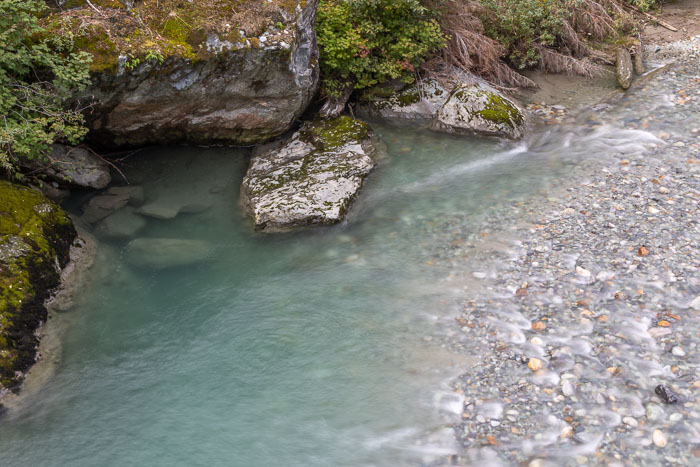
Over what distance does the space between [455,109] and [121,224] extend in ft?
21.4

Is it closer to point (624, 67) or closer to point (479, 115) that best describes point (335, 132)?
point (479, 115)

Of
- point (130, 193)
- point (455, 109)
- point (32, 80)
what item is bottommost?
point (130, 193)

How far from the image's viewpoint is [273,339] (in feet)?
21.0

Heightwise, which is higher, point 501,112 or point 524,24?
point 524,24

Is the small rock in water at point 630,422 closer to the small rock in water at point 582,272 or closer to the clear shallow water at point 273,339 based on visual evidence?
the clear shallow water at point 273,339

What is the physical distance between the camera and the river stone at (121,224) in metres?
8.23

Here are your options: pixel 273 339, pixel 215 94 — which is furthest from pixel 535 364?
pixel 215 94

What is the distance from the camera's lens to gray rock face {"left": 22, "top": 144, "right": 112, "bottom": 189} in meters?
8.50

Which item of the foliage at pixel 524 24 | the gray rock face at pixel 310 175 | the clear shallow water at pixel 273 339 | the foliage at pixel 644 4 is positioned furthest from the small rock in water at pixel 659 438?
the foliage at pixel 644 4

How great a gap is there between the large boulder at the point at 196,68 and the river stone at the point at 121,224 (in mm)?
1596

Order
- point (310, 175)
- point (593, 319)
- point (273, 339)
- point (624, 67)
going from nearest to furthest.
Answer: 1. point (593, 319)
2. point (273, 339)
3. point (310, 175)
4. point (624, 67)

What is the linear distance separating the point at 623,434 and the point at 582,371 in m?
0.76

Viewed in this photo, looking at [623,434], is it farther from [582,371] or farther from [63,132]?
[63,132]

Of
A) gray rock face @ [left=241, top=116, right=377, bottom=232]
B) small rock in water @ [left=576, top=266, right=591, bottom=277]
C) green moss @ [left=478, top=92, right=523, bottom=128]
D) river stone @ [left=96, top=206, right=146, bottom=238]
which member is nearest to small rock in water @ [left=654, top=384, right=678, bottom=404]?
small rock in water @ [left=576, top=266, right=591, bottom=277]
